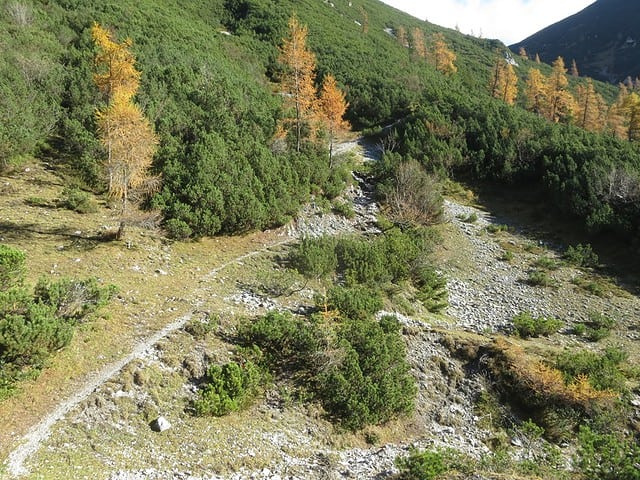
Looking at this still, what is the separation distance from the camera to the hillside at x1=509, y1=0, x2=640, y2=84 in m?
137

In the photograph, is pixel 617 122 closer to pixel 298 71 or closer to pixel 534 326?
pixel 298 71

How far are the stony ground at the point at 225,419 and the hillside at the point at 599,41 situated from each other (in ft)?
510

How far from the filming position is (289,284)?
1711cm

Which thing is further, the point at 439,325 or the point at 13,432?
the point at 439,325

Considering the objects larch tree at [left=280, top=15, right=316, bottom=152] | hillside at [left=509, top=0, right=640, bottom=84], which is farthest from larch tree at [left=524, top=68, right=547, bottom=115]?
hillside at [left=509, top=0, right=640, bottom=84]

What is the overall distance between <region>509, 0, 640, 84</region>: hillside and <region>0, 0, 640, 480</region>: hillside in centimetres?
13215

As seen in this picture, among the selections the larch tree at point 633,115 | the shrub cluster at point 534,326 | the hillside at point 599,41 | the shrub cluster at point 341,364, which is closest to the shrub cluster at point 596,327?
the shrub cluster at point 534,326

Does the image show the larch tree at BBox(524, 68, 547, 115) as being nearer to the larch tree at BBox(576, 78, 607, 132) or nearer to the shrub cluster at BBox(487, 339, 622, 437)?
the larch tree at BBox(576, 78, 607, 132)

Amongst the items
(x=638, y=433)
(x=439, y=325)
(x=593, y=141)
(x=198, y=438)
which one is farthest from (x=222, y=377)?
(x=593, y=141)

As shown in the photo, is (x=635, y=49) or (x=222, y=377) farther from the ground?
(x=635, y=49)

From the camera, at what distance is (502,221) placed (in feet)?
103

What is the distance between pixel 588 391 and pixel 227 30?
6801cm

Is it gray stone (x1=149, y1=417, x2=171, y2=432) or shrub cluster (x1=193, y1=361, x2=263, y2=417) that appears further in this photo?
shrub cluster (x1=193, y1=361, x2=263, y2=417)

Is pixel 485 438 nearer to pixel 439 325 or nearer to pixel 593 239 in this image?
pixel 439 325
